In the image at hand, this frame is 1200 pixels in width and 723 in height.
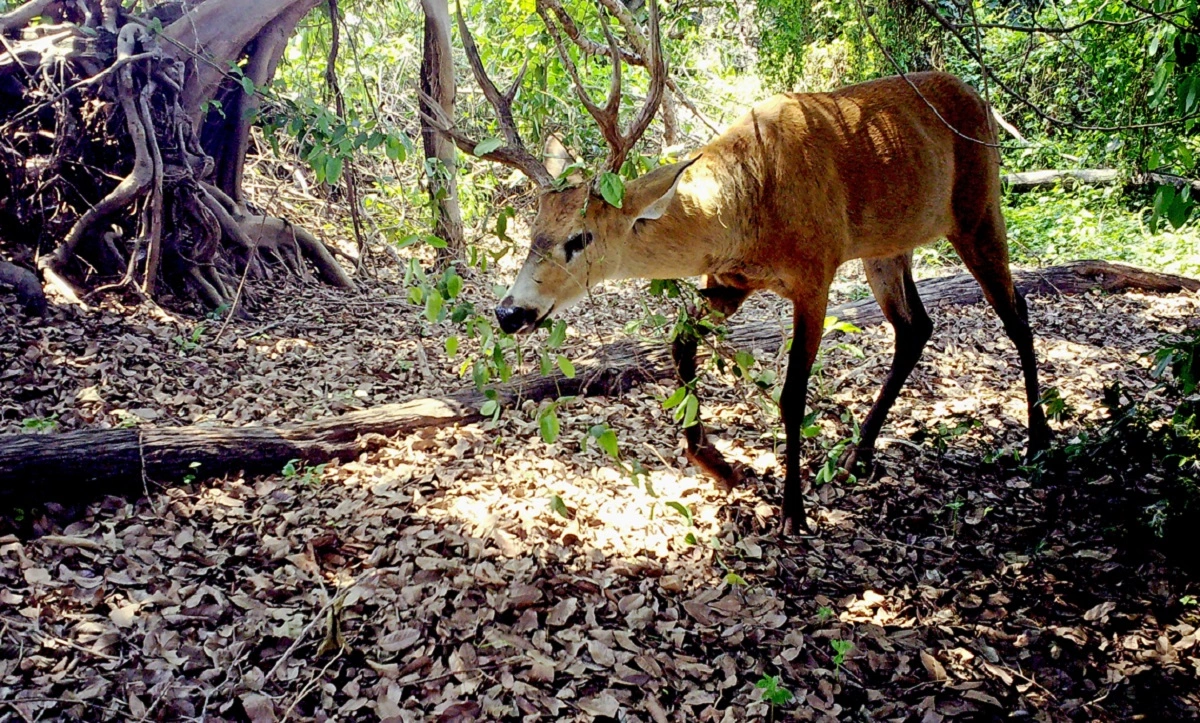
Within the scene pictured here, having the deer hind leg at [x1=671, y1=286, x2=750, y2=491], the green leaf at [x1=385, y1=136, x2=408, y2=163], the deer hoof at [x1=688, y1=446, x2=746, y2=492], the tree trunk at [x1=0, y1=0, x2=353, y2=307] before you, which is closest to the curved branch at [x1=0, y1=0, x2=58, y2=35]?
the tree trunk at [x1=0, y1=0, x2=353, y2=307]

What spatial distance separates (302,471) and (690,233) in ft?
6.99

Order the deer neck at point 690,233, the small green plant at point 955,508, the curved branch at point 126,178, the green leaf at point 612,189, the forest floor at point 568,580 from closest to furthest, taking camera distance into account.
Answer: the forest floor at point 568,580 → the green leaf at point 612,189 → the deer neck at point 690,233 → the small green plant at point 955,508 → the curved branch at point 126,178

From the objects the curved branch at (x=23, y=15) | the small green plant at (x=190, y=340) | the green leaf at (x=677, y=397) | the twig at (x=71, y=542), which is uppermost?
the curved branch at (x=23, y=15)

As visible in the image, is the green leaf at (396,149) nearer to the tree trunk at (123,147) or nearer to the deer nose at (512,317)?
the deer nose at (512,317)

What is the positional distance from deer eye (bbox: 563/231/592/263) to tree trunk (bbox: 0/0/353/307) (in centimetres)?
297

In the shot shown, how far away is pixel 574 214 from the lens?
350cm

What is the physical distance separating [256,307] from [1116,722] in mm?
5744

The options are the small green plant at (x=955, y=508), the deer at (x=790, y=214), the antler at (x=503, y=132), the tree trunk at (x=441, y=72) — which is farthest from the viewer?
the tree trunk at (x=441, y=72)

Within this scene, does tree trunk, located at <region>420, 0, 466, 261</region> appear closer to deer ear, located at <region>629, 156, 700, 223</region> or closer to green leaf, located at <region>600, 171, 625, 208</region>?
deer ear, located at <region>629, 156, 700, 223</region>

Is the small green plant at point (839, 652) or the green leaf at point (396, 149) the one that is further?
the green leaf at point (396, 149)

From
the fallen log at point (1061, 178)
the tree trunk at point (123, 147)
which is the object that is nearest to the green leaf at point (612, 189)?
the tree trunk at point (123, 147)

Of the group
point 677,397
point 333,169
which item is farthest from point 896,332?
point 333,169

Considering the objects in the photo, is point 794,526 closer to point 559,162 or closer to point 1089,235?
point 559,162

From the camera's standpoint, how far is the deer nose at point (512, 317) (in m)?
3.36
